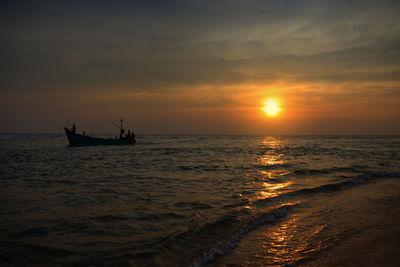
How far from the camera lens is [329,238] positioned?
225 inches

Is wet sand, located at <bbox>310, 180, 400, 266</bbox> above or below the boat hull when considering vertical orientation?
below

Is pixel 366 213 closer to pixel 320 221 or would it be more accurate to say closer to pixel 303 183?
pixel 320 221

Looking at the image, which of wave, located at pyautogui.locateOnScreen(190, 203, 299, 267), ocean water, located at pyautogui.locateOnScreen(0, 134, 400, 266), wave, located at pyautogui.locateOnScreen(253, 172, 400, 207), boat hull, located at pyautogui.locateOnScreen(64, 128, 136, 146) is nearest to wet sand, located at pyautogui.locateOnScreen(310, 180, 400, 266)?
ocean water, located at pyautogui.locateOnScreen(0, 134, 400, 266)

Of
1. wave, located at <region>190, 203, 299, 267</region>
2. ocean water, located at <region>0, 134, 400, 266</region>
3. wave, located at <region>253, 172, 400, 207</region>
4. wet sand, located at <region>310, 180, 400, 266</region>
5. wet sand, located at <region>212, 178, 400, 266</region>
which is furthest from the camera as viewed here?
wave, located at <region>253, 172, 400, 207</region>

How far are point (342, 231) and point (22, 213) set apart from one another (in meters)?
9.40

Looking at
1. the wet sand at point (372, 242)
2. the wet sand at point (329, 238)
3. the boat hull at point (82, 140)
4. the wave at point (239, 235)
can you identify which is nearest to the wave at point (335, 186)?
the wave at point (239, 235)

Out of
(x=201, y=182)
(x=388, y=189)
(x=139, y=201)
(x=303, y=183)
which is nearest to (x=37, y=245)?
(x=139, y=201)

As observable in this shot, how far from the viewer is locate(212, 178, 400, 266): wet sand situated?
15.4 feet

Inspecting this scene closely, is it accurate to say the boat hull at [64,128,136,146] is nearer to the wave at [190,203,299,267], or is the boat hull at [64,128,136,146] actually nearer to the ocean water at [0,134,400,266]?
the ocean water at [0,134,400,266]

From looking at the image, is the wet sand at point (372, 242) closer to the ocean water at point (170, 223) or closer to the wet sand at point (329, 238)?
the wet sand at point (329, 238)

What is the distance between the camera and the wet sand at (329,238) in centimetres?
469

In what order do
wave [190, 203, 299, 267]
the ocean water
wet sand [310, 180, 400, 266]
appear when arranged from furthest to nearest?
the ocean water, wave [190, 203, 299, 267], wet sand [310, 180, 400, 266]

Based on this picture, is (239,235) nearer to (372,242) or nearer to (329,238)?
(329,238)

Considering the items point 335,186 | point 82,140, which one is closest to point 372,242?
point 335,186
